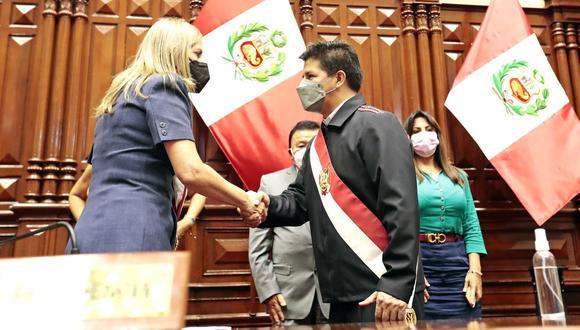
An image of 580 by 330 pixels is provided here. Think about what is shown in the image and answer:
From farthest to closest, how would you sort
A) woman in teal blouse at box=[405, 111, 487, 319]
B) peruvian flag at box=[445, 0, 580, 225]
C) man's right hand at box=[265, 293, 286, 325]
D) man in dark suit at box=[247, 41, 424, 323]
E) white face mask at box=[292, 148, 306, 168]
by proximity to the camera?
peruvian flag at box=[445, 0, 580, 225] → white face mask at box=[292, 148, 306, 168] → woman in teal blouse at box=[405, 111, 487, 319] → man's right hand at box=[265, 293, 286, 325] → man in dark suit at box=[247, 41, 424, 323]

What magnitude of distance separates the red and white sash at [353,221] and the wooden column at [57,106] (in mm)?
1885

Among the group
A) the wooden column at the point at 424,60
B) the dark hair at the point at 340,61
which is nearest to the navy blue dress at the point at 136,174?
the dark hair at the point at 340,61

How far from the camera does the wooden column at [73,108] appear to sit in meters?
2.83

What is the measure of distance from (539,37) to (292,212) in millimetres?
2741

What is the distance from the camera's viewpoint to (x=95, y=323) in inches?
22.9

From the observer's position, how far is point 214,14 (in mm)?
2982

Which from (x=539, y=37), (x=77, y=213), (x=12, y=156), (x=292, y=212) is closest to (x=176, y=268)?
(x=292, y=212)

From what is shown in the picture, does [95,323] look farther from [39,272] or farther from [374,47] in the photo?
[374,47]

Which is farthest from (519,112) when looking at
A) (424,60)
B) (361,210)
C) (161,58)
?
(161,58)

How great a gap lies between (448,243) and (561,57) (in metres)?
2.02

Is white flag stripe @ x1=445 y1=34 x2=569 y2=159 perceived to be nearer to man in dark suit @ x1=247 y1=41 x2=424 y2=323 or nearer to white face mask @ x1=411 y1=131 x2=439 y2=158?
white face mask @ x1=411 y1=131 x2=439 y2=158

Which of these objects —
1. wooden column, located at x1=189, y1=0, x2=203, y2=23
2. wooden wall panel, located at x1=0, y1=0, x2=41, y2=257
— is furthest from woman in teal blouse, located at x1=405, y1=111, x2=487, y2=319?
wooden wall panel, located at x1=0, y1=0, x2=41, y2=257

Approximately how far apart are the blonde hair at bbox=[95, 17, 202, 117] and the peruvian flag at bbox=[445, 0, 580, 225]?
1.97 m

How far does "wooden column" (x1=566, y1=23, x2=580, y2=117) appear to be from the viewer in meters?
3.42
